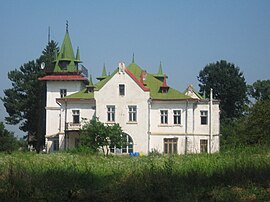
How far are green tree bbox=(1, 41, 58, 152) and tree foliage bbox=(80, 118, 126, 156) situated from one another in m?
24.4

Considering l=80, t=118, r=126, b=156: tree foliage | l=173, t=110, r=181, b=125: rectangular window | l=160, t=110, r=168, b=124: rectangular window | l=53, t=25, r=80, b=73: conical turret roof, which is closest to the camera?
l=80, t=118, r=126, b=156: tree foliage

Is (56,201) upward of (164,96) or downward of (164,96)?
downward

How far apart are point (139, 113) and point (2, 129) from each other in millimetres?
15617

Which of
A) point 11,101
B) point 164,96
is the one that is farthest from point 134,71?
point 11,101

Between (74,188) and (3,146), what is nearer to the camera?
(74,188)

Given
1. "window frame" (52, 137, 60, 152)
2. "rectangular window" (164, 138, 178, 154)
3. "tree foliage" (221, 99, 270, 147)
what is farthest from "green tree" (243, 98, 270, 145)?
"window frame" (52, 137, 60, 152)

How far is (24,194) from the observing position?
1144 cm

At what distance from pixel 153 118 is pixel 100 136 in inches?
326

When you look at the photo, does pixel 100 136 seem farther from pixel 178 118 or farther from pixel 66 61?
pixel 66 61

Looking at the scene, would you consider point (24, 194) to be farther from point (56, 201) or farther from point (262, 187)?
point (262, 187)

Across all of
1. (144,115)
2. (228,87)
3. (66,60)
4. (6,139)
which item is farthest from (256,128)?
(228,87)

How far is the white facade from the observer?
155ft

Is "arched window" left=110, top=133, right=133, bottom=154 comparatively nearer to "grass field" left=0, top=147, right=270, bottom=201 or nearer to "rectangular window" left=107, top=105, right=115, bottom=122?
"rectangular window" left=107, top=105, right=115, bottom=122

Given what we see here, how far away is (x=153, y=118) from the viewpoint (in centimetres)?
4803
